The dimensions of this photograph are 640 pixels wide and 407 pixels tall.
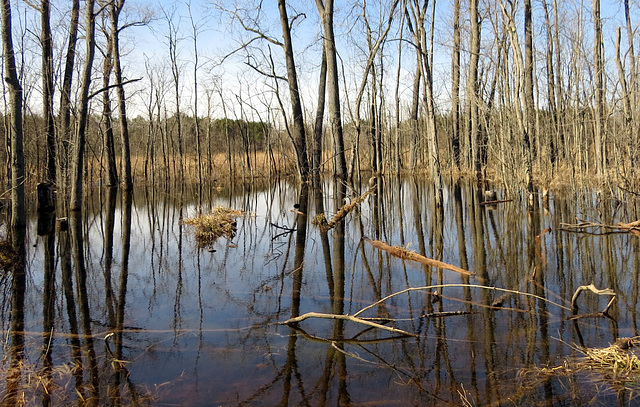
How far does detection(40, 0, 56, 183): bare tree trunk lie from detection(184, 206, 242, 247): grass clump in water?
596 cm

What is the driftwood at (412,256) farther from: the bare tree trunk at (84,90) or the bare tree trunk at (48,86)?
the bare tree trunk at (48,86)

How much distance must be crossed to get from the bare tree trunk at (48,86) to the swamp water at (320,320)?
5752 millimetres

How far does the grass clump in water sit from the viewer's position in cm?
905

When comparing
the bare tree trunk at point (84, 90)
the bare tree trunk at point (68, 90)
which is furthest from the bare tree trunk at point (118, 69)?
the bare tree trunk at point (84, 90)

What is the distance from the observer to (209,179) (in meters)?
→ 26.7

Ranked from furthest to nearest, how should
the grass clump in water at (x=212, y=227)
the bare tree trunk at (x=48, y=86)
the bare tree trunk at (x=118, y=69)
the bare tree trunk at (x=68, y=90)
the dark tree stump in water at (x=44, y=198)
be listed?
the bare tree trunk at (x=118, y=69), the bare tree trunk at (x=68, y=90), the bare tree trunk at (x=48, y=86), the dark tree stump in water at (x=44, y=198), the grass clump in water at (x=212, y=227)

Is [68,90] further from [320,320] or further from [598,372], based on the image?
[598,372]

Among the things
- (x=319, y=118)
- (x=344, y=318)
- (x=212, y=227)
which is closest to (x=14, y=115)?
(x=212, y=227)

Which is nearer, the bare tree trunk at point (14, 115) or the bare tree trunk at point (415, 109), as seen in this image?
the bare tree trunk at point (14, 115)

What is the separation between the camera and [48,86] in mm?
12312

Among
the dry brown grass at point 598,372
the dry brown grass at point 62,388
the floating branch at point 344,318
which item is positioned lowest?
the dry brown grass at point 598,372

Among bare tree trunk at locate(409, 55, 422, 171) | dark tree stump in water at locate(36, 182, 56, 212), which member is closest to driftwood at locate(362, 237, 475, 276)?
dark tree stump in water at locate(36, 182, 56, 212)

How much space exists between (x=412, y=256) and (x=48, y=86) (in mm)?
10929

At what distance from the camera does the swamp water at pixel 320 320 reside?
3.11m
